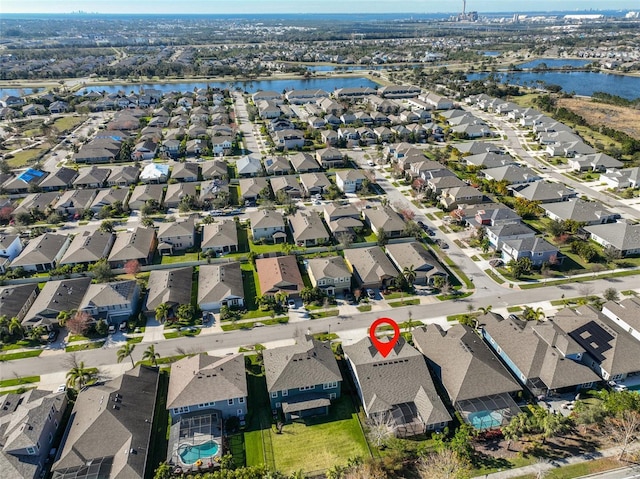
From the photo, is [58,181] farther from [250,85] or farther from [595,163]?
[250,85]

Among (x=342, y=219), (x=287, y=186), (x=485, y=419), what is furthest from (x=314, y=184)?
(x=485, y=419)

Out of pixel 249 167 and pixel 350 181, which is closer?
pixel 350 181

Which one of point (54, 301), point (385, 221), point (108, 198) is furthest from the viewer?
point (108, 198)

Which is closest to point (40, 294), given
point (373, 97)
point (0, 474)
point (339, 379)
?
point (0, 474)

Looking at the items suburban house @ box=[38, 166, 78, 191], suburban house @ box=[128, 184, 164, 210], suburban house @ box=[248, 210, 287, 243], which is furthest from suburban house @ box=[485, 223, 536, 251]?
suburban house @ box=[38, 166, 78, 191]

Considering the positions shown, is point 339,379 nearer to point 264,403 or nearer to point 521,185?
point 264,403

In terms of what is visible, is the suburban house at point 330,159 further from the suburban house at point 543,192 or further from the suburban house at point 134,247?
the suburban house at point 134,247

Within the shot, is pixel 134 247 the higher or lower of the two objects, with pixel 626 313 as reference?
higher

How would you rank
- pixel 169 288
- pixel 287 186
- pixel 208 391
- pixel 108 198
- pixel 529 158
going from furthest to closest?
pixel 529 158 → pixel 287 186 → pixel 108 198 → pixel 169 288 → pixel 208 391
